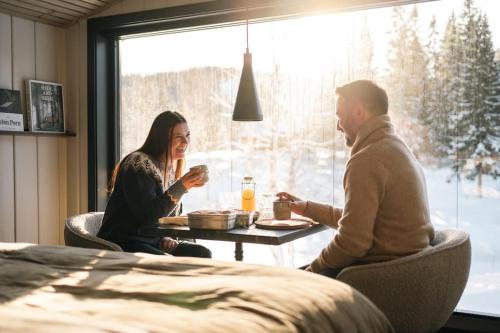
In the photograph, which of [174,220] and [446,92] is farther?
[446,92]

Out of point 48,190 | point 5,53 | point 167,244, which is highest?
point 5,53

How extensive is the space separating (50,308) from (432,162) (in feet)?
7.91

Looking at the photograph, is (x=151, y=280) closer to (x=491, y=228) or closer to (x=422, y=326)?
(x=422, y=326)

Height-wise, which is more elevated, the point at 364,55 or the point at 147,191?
the point at 364,55

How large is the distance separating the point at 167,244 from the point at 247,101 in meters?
0.88

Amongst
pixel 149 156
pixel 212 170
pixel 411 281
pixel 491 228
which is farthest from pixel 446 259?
pixel 212 170

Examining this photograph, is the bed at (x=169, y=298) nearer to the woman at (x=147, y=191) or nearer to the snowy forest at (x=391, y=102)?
the woman at (x=147, y=191)

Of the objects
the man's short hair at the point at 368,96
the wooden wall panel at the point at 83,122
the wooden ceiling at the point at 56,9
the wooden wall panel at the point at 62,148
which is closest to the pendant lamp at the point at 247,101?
the man's short hair at the point at 368,96

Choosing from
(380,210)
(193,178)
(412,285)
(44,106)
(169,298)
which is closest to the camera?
(169,298)

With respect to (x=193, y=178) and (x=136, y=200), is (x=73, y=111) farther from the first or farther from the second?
(x=193, y=178)

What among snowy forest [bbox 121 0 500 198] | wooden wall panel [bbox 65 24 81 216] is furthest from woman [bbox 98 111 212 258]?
wooden wall panel [bbox 65 24 81 216]

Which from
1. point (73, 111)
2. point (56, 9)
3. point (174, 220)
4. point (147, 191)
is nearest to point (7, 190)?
point (73, 111)

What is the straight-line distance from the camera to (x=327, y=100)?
3559 millimetres

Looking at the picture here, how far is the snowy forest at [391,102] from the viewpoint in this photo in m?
3.14
